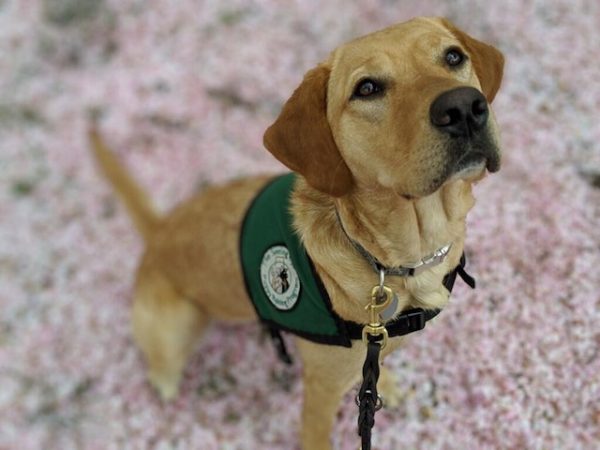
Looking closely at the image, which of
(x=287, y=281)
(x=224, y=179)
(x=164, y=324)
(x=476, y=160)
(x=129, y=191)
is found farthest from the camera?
(x=224, y=179)

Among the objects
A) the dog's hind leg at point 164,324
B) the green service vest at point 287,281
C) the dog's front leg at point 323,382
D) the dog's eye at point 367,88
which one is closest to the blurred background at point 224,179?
the dog's hind leg at point 164,324

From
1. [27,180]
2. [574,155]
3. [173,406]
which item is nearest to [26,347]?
[173,406]

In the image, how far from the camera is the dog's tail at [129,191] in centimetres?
455

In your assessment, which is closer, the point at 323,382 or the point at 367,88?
the point at 367,88

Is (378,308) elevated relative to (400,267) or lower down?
lower down

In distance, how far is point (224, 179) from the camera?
5.90 m

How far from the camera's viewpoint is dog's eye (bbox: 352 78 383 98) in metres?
2.53

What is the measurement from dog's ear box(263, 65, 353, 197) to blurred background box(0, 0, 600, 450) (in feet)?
7.28

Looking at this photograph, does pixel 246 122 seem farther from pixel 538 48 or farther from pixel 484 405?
pixel 484 405

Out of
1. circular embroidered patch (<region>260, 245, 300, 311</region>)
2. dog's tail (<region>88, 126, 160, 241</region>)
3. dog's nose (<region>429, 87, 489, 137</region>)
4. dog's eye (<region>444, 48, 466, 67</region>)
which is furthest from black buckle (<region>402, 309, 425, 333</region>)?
dog's tail (<region>88, 126, 160, 241</region>)

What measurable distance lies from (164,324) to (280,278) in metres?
1.46

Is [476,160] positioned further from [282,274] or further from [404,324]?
[282,274]

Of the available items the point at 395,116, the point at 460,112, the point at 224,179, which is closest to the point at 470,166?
the point at 460,112

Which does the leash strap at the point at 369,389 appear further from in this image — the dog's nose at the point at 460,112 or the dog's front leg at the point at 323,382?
the dog's nose at the point at 460,112
